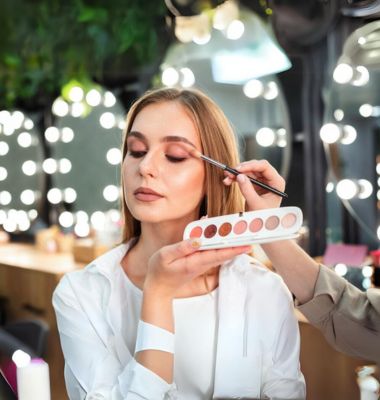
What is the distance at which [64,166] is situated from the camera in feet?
3.91

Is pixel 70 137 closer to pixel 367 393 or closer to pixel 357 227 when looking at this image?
pixel 357 227

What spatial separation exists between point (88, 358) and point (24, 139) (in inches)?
23.3

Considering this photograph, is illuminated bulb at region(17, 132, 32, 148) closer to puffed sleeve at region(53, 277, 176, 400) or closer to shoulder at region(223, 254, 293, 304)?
puffed sleeve at region(53, 277, 176, 400)

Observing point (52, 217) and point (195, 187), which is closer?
point (195, 187)

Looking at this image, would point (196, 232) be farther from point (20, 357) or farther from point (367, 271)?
point (20, 357)

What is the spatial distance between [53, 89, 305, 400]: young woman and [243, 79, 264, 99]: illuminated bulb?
17cm

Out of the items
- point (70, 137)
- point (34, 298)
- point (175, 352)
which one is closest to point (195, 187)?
point (175, 352)

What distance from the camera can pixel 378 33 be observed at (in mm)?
742

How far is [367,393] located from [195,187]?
308 mm

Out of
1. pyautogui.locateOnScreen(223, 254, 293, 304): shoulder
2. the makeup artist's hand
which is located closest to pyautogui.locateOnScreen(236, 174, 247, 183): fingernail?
the makeup artist's hand


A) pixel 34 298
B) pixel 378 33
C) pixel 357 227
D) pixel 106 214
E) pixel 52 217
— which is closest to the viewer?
pixel 378 33

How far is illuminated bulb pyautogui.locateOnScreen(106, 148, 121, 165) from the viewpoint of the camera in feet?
2.75

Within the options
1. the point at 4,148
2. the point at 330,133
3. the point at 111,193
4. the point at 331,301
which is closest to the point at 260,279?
the point at 331,301

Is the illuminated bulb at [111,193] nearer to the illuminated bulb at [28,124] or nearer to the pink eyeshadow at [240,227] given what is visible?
the illuminated bulb at [28,124]
